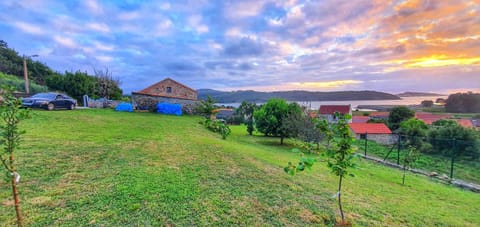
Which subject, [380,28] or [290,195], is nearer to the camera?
[290,195]

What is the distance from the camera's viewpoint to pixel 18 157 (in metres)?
4.46

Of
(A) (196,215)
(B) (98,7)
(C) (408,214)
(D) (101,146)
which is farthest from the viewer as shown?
(B) (98,7)

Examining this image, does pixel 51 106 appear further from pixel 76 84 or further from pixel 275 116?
pixel 275 116

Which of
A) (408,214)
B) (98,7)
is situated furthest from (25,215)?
(98,7)

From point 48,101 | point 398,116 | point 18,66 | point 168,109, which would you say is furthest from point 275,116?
point 18,66

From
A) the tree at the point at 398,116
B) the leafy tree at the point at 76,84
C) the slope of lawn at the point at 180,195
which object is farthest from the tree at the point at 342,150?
the tree at the point at 398,116

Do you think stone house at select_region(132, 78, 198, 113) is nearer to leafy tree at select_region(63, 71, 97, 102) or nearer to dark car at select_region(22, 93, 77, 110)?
dark car at select_region(22, 93, 77, 110)

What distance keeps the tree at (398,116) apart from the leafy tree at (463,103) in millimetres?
25885

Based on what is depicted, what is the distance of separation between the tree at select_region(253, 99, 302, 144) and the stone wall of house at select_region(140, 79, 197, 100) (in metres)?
13.3

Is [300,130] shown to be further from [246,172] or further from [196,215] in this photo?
[196,215]

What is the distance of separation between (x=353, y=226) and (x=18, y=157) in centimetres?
690

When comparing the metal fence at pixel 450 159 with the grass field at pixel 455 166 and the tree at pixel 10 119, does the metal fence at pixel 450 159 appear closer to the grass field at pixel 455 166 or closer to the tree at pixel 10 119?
the grass field at pixel 455 166

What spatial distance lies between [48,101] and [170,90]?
A: 42.9ft

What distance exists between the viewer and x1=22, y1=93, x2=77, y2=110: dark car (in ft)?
43.8
